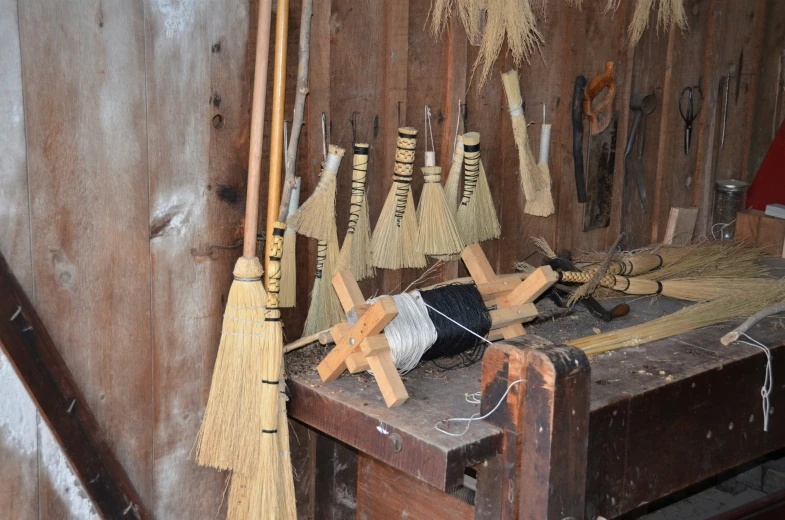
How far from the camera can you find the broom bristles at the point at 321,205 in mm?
2760

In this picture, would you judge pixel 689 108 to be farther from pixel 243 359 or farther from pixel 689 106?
pixel 243 359

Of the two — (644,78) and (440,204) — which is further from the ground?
(644,78)

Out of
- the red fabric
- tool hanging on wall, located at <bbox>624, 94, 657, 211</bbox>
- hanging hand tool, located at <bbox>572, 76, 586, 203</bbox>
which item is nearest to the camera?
hanging hand tool, located at <bbox>572, 76, 586, 203</bbox>

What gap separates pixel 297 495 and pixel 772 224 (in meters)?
2.35

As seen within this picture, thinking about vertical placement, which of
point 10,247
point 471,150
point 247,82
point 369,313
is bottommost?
point 369,313

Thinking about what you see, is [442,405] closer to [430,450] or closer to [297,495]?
[430,450]

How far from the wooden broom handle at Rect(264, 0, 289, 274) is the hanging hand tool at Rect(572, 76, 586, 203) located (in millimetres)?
1336

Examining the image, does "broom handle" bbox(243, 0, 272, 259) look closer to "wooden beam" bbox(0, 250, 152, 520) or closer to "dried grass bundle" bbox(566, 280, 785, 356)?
"wooden beam" bbox(0, 250, 152, 520)

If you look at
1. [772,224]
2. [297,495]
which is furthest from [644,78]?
[297,495]

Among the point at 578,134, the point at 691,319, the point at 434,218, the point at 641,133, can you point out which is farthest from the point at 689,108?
the point at 434,218

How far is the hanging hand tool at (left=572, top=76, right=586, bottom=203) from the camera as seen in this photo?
3.53 metres

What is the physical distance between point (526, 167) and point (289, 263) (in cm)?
104

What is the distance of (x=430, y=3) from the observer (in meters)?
3.03

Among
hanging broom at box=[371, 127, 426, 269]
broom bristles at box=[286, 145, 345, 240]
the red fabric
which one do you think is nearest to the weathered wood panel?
broom bristles at box=[286, 145, 345, 240]
